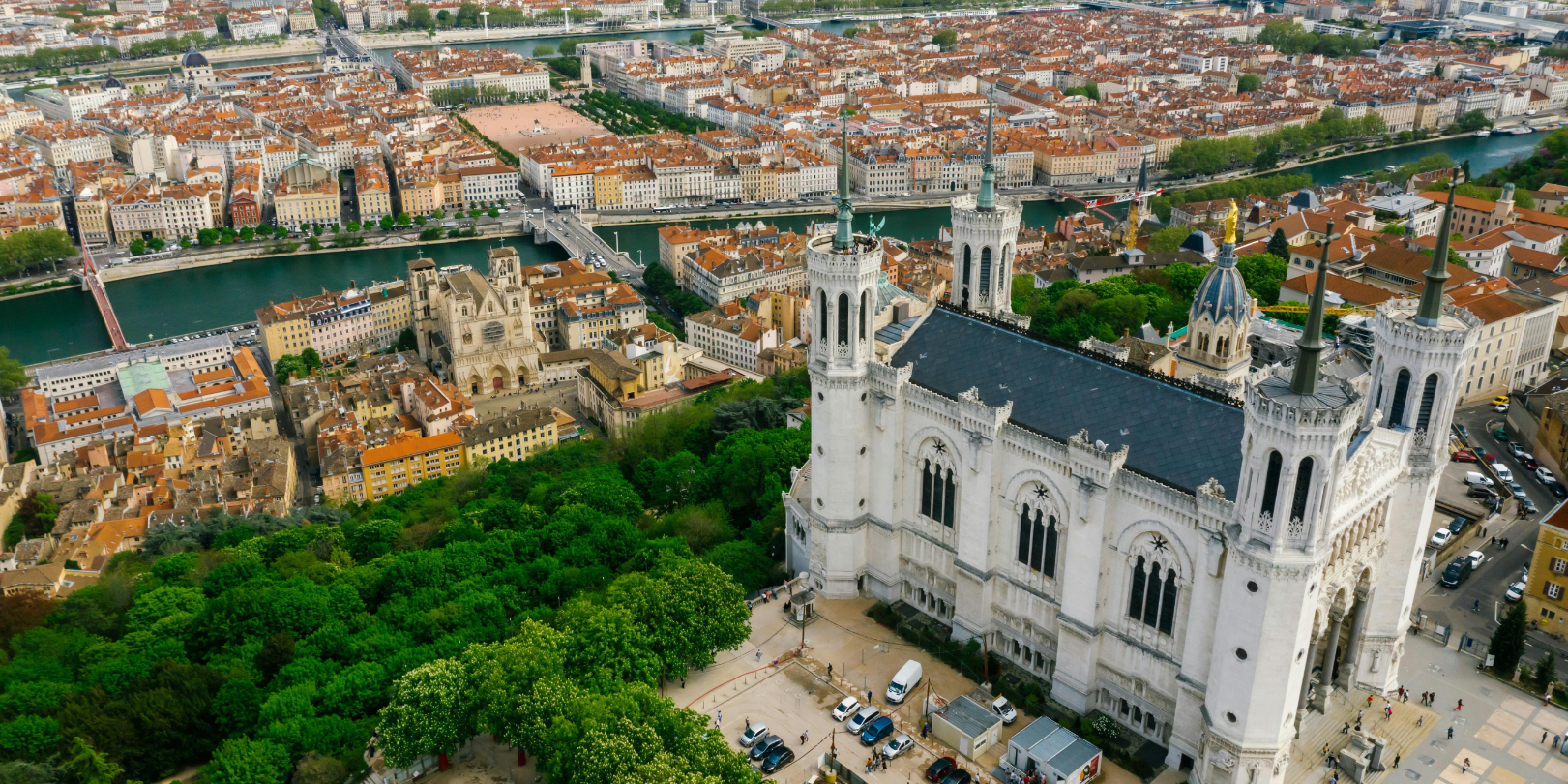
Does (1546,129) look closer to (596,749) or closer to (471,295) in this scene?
→ (471,295)

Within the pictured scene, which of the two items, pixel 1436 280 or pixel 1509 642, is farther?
pixel 1509 642

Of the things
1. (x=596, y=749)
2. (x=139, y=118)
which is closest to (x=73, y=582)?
(x=596, y=749)

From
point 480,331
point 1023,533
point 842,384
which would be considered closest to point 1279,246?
point 842,384

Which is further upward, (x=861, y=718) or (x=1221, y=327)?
(x=1221, y=327)

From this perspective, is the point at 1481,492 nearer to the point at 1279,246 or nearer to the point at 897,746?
the point at 897,746

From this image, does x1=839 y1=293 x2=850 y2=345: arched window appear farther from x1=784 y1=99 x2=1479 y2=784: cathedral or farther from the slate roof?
the slate roof

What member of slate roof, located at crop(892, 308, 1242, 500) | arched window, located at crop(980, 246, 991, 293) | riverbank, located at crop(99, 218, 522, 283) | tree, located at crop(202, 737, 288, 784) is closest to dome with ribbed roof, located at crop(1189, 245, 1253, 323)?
arched window, located at crop(980, 246, 991, 293)

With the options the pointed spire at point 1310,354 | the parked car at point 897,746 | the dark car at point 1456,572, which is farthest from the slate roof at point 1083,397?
the dark car at point 1456,572
